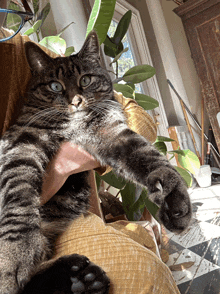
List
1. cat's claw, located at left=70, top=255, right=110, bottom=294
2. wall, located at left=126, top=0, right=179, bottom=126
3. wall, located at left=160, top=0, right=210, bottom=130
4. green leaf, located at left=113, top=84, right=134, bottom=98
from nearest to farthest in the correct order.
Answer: cat's claw, located at left=70, top=255, right=110, bottom=294 < green leaf, located at left=113, top=84, right=134, bottom=98 < wall, located at left=126, top=0, right=179, bottom=126 < wall, located at left=160, top=0, right=210, bottom=130

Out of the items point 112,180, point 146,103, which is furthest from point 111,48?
point 112,180

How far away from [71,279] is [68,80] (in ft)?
1.97

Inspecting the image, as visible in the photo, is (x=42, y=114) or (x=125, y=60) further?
(x=125, y=60)

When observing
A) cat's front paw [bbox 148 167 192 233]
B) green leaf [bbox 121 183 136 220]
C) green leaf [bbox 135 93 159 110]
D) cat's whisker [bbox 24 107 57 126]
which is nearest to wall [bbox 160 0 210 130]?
green leaf [bbox 135 93 159 110]

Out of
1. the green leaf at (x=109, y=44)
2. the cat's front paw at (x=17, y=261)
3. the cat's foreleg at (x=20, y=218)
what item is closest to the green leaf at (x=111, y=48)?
the green leaf at (x=109, y=44)

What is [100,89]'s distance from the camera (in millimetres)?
858

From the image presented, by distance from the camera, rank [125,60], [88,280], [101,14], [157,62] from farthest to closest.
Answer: [157,62] → [125,60] → [101,14] → [88,280]

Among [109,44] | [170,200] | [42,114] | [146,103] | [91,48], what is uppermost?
[109,44]

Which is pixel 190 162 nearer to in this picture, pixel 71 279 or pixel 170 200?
pixel 170 200

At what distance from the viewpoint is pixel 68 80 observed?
794 mm

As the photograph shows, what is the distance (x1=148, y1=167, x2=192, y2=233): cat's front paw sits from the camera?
477 millimetres

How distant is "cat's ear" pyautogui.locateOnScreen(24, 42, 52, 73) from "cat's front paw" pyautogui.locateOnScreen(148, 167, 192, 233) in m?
0.54

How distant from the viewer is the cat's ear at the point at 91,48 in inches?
34.2

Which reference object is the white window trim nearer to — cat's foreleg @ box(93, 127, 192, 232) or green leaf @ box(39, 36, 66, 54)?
green leaf @ box(39, 36, 66, 54)
